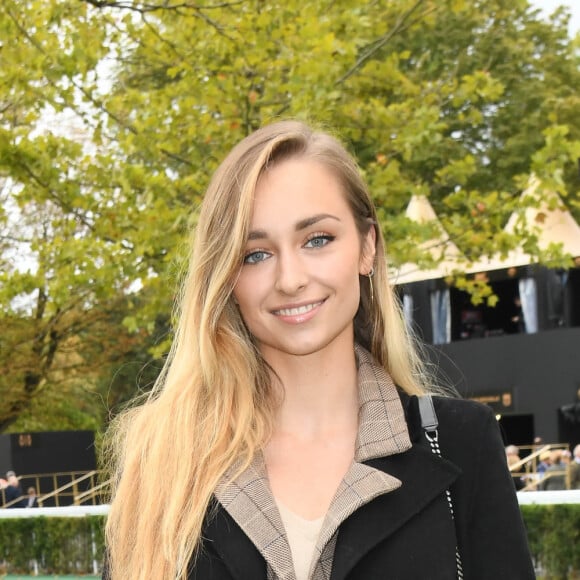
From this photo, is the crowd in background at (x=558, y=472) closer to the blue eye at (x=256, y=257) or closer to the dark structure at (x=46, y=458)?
the blue eye at (x=256, y=257)

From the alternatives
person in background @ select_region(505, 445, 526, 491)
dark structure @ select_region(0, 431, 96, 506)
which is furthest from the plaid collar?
dark structure @ select_region(0, 431, 96, 506)

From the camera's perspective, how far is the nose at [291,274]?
247 centimetres

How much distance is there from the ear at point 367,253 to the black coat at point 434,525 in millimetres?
391

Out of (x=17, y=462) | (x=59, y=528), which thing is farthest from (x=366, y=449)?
(x=17, y=462)

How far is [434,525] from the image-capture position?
237 centimetres

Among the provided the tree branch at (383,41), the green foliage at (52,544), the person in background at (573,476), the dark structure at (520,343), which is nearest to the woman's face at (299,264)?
the tree branch at (383,41)

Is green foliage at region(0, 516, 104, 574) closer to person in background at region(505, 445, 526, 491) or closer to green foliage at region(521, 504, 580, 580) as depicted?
person in background at region(505, 445, 526, 491)

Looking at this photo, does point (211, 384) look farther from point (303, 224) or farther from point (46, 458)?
point (46, 458)

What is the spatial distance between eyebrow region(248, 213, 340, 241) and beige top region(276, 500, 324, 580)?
0.61 metres

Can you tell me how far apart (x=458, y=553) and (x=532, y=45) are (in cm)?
2642

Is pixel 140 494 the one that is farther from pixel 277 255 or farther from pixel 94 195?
pixel 94 195

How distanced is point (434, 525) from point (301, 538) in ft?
0.94

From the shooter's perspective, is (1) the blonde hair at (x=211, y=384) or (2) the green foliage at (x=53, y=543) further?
(2) the green foliage at (x=53, y=543)

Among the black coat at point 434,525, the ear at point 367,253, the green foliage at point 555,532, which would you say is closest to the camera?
the black coat at point 434,525
